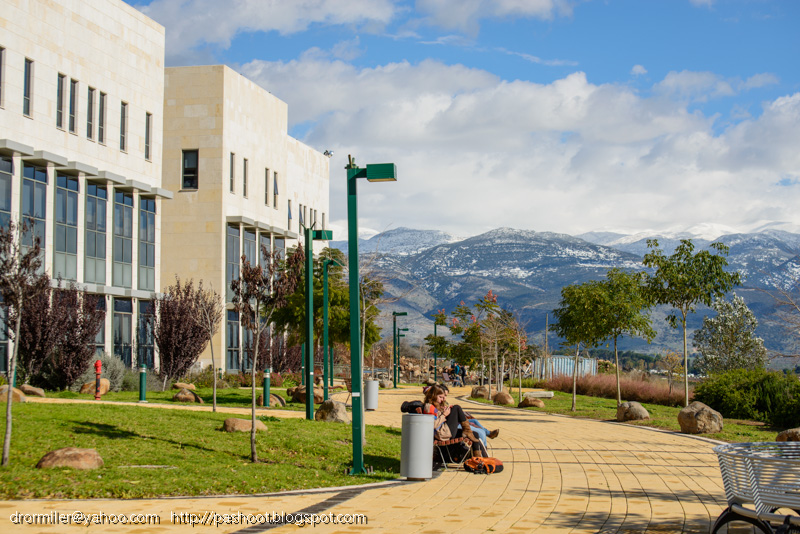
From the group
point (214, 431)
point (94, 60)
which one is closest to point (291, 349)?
point (94, 60)

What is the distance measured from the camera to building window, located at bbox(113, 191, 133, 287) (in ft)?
115

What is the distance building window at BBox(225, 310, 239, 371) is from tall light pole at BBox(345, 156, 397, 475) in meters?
34.3

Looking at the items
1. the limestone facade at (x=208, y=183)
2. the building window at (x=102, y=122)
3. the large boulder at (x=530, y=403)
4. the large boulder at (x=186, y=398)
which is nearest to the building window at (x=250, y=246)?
the limestone facade at (x=208, y=183)

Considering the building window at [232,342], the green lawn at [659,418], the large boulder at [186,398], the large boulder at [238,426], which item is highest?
the building window at [232,342]

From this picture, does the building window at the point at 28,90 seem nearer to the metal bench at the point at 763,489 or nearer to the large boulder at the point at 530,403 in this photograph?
the large boulder at the point at 530,403

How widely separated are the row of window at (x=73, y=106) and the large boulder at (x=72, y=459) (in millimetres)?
22256

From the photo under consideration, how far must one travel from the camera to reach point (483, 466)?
465 inches

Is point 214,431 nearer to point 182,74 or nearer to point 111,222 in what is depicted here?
point 111,222

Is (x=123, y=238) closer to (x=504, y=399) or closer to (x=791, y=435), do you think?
(x=504, y=399)

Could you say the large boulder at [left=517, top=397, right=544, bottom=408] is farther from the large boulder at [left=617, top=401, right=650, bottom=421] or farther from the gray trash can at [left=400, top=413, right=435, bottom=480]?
the gray trash can at [left=400, top=413, right=435, bottom=480]

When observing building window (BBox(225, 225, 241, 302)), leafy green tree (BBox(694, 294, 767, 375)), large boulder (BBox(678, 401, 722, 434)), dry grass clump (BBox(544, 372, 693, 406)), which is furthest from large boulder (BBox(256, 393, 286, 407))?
leafy green tree (BBox(694, 294, 767, 375))

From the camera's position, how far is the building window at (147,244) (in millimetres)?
37062

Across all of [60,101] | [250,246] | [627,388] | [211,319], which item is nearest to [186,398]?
[211,319]

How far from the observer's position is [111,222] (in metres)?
34.8
